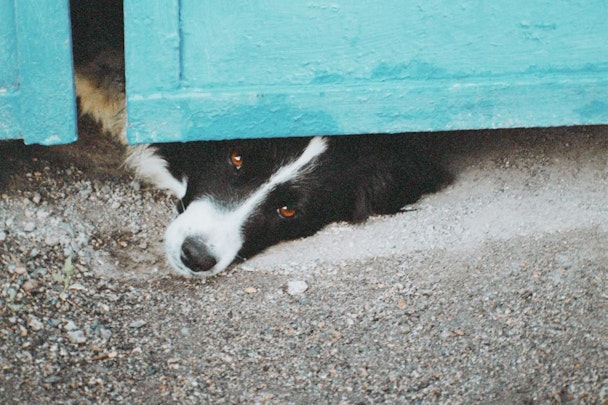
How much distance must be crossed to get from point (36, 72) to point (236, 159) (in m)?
0.78

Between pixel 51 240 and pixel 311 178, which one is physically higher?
pixel 311 178

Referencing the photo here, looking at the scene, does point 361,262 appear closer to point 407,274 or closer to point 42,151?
point 407,274

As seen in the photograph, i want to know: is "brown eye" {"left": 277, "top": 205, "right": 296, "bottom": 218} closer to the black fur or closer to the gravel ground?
the black fur

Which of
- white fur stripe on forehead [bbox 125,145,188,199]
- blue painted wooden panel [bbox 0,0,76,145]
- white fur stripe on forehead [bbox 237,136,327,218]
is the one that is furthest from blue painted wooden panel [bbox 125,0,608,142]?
white fur stripe on forehead [bbox 125,145,188,199]

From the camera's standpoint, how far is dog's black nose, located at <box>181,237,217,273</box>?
99.8 inches

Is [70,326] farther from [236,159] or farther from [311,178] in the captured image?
[311,178]

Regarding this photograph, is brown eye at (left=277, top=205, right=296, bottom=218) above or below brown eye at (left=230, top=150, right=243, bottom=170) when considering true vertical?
below

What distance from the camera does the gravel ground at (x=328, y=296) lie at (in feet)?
6.98

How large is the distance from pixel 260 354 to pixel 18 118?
3.39ft

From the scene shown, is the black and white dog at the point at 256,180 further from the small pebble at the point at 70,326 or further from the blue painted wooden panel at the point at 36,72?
the blue painted wooden panel at the point at 36,72

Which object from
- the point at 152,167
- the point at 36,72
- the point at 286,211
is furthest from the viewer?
the point at 152,167

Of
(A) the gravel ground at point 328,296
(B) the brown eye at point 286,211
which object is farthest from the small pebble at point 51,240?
(B) the brown eye at point 286,211

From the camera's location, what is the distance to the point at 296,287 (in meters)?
2.59

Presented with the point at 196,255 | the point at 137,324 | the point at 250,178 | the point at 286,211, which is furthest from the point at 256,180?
the point at 137,324
